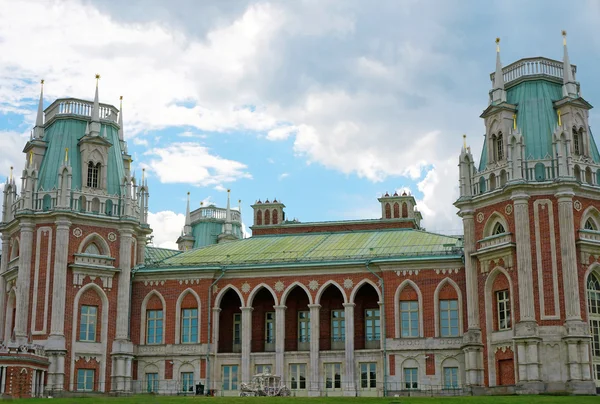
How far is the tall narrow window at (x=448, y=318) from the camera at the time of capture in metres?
60.1

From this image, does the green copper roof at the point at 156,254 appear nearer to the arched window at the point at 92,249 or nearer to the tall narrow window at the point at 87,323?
the arched window at the point at 92,249

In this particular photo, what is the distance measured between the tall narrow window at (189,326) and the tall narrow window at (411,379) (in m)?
15.0

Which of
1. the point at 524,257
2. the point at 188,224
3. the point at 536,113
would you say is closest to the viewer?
the point at 524,257

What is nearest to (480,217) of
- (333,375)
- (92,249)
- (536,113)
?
(536,113)

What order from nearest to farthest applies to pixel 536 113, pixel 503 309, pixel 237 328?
pixel 503 309, pixel 536 113, pixel 237 328

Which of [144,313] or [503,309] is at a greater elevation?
[144,313]

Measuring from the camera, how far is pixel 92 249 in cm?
6412

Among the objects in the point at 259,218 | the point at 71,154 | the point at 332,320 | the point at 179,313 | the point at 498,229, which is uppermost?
the point at 71,154

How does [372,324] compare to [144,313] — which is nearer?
[372,324]

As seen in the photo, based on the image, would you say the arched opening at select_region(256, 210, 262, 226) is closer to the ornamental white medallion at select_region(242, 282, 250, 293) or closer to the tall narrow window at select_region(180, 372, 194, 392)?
the ornamental white medallion at select_region(242, 282, 250, 293)

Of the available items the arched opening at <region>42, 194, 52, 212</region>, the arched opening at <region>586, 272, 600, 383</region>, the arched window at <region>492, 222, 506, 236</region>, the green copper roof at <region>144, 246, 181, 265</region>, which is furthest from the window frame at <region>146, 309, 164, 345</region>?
the arched opening at <region>586, 272, 600, 383</region>

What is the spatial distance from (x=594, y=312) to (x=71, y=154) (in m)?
36.6

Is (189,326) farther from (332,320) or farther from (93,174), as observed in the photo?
(93,174)

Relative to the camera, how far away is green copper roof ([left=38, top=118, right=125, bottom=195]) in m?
64.9
